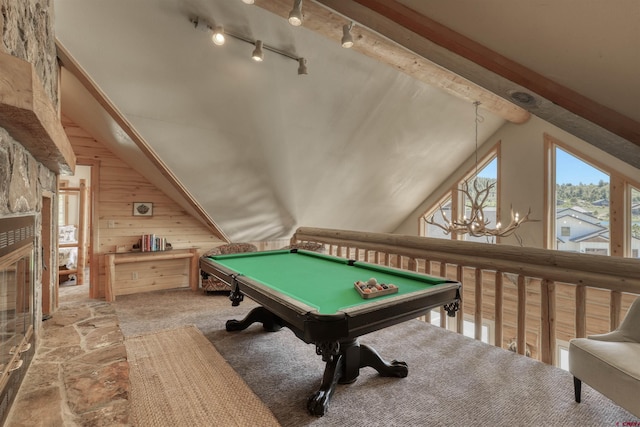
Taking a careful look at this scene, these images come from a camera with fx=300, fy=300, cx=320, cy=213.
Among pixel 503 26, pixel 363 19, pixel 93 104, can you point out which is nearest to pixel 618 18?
pixel 503 26

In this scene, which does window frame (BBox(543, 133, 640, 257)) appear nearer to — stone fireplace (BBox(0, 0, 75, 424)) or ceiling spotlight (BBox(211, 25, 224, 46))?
ceiling spotlight (BBox(211, 25, 224, 46))

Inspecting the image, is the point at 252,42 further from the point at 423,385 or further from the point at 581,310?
the point at 581,310

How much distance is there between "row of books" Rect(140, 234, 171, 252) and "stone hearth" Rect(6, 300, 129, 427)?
2.36 m

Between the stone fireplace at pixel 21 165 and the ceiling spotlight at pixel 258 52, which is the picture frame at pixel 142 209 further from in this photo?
the ceiling spotlight at pixel 258 52

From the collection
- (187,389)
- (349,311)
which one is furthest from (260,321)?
(349,311)

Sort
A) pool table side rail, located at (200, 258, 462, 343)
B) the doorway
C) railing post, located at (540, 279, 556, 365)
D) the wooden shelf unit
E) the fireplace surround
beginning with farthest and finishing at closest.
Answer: the doorway
the wooden shelf unit
railing post, located at (540, 279, 556, 365)
pool table side rail, located at (200, 258, 462, 343)
the fireplace surround

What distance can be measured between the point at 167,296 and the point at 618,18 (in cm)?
512

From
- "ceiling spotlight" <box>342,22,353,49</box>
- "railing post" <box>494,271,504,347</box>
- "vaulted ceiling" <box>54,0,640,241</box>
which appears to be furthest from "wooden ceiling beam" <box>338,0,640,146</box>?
"railing post" <box>494,271,504,347</box>

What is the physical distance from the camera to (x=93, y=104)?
316 cm

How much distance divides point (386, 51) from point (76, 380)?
3.61 meters

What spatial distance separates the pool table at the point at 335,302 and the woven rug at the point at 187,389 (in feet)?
1.45

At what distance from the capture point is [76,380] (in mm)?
1463

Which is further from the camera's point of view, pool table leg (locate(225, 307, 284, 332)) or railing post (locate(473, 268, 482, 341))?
pool table leg (locate(225, 307, 284, 332))

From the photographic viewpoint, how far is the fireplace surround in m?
1.19
